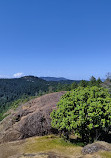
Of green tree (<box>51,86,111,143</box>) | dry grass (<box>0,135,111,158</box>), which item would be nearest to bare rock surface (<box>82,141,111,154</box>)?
dry grass (<box>0,135,111,158</box>)

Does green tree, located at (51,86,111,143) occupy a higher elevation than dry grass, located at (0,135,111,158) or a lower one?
higher

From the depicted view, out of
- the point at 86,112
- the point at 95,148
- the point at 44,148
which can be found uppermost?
the point at 86,112

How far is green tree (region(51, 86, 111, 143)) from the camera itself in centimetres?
1638

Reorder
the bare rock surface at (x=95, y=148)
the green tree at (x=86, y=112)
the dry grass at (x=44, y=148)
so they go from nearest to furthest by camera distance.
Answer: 1. the bare rock surface at (x=95, y=148)
2. the dry grass at (x=44, y=148)
3. the green tree at (x=86, y=112)

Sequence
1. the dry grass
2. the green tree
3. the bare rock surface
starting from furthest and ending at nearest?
the green tree
the dry grass
the bare rock surface

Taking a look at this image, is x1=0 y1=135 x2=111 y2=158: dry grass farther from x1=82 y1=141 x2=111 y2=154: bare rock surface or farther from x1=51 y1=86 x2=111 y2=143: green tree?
x1=51 y1=86 x2=111 y2=143: green tree

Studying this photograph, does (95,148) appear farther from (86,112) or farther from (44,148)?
(44,148)

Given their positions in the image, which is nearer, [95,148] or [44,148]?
[95,148]

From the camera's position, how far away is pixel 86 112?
56.2 ft

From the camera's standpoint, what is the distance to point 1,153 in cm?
1875

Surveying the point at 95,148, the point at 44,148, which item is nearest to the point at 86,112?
the point at 95,148

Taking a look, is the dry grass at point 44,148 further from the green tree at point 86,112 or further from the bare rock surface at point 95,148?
the green tree at point 86,112

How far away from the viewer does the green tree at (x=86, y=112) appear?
16.4m

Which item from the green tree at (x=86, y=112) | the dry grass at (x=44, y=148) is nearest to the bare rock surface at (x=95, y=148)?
the dry grass at (x=44, y=148)
